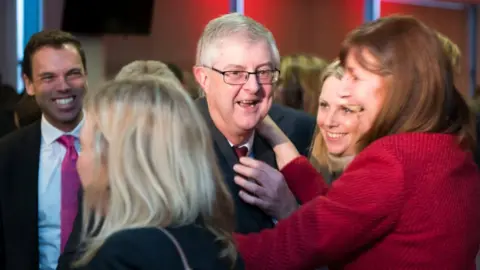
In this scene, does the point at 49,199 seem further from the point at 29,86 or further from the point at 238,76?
the point at 238,76

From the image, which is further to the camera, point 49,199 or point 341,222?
point 49,199

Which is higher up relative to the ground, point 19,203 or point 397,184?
point 397,184

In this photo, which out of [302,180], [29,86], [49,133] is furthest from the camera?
[29,86]

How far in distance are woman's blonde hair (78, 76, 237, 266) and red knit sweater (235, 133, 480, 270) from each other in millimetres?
215

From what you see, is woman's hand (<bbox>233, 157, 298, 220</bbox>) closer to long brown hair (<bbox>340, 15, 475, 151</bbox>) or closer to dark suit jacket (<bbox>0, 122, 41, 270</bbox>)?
long brown hair (<bbox>340, 15, 475, 151</bbox>)

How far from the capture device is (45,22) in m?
6.45

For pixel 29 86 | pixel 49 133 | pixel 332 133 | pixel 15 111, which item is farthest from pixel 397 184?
pixel 15 111

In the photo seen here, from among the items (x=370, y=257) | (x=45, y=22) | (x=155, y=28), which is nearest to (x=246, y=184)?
(x=370, y=257)

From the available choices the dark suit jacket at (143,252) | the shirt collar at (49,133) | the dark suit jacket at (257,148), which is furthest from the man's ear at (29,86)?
the dark suit jacket at (143,252)

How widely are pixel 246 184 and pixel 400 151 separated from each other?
0.52m

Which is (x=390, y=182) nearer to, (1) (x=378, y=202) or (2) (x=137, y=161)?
(1) (x=378, y=202)

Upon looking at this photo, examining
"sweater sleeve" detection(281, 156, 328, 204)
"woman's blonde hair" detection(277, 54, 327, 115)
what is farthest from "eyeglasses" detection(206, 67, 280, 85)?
"woman's blonde hair" detection(277, 54, 327, 115)

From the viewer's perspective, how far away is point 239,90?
2.11m

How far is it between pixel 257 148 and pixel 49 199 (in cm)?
87
